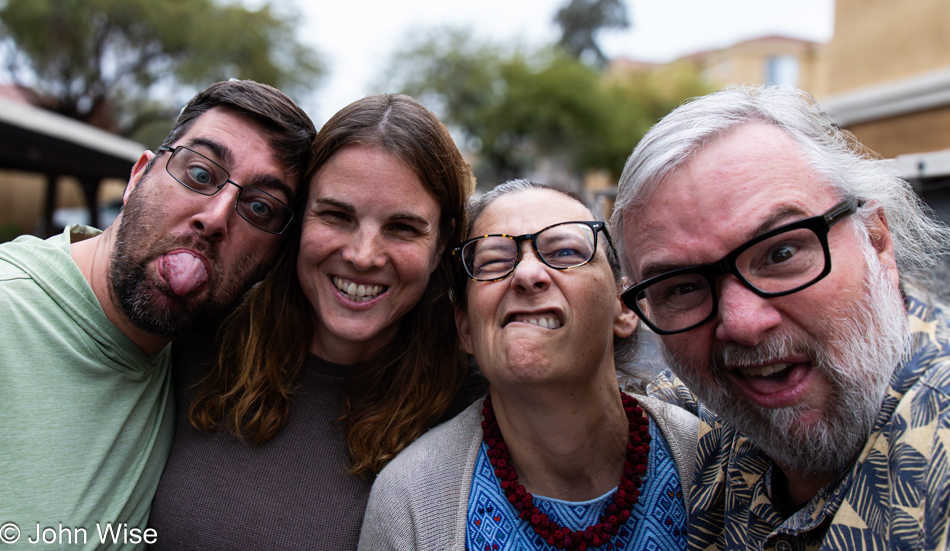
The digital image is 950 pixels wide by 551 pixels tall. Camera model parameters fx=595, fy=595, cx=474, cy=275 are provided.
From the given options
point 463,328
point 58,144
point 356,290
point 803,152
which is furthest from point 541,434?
point 58,144

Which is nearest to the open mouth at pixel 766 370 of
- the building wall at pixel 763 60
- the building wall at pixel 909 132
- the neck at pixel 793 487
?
the neck at pixel 793 487

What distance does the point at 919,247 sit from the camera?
6.06ft

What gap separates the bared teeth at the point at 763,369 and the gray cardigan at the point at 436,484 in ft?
2.22

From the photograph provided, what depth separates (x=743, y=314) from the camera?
1.53m

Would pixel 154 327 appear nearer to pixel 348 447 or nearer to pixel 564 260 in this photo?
pixel 348 447

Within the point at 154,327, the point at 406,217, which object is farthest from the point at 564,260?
the point at 154,327

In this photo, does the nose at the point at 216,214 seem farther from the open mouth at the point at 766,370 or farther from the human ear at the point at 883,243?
the human ear at the point at 883,243

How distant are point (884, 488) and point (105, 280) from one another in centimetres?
256

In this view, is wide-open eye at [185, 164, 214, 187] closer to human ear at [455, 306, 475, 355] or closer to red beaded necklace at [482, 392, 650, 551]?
human ear at [455, 306, 475, 355]

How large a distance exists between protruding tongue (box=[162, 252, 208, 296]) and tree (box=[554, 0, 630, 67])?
45.4 metres

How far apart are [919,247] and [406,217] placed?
172cm

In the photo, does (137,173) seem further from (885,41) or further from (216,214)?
(885,41)

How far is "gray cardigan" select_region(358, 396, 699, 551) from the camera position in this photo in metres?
1.95

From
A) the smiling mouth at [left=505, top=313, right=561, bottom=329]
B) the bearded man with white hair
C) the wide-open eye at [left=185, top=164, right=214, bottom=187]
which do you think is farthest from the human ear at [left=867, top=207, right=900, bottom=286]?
the wide-open eye at [left=185, top=164, right=214, bottom=187]
